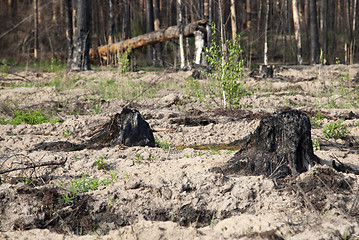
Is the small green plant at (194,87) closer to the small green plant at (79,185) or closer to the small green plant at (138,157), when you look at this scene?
the small green plant at (138,157)

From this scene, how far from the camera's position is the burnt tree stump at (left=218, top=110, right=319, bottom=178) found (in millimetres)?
3002

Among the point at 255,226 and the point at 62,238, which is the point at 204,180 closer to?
the point at 255,226

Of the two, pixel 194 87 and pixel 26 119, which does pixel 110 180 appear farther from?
pixel 194 87

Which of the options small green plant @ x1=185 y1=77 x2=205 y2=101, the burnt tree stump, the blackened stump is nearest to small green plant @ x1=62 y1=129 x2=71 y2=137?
the blackened stump

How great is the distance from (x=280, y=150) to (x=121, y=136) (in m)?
1.91

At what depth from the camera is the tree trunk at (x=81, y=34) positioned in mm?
11734

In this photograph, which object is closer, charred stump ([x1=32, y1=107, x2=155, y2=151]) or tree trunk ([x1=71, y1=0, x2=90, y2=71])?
charred stump ([x1=32, y1=107, x2=155, y2=151])

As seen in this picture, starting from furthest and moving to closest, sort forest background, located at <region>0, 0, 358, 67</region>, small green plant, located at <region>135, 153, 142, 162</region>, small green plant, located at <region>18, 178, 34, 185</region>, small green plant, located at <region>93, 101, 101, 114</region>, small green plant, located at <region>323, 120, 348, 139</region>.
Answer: forest background, located at <region>0, 0, 358, 67</region> < small green plant, located at <region>93, 101, 101, 114</region> < small green plant, located at <region>323, 120, 348, 139</region> < small green plant, located at <region>135, 153, 142, 162</region> < small green plant, located at <region>18, 178, 34, 185</region>

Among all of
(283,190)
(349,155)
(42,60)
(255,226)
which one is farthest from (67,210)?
(42,60)

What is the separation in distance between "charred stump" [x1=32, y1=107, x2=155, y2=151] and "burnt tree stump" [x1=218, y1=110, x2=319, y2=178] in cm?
137

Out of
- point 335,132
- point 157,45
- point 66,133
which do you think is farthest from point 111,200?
point 157,45

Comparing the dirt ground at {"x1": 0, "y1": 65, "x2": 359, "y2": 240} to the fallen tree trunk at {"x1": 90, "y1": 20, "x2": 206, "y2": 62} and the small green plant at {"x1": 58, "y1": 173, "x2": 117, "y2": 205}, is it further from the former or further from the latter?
the fallen tree trunk at {"x1": 90, "y1": 20, "x2": 206, "y2": 62}

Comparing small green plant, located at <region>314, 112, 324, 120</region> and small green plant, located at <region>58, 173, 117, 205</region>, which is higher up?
small green plant, located at <region>314, 112, 324, 120</region>

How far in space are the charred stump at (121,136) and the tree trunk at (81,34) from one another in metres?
7.76
